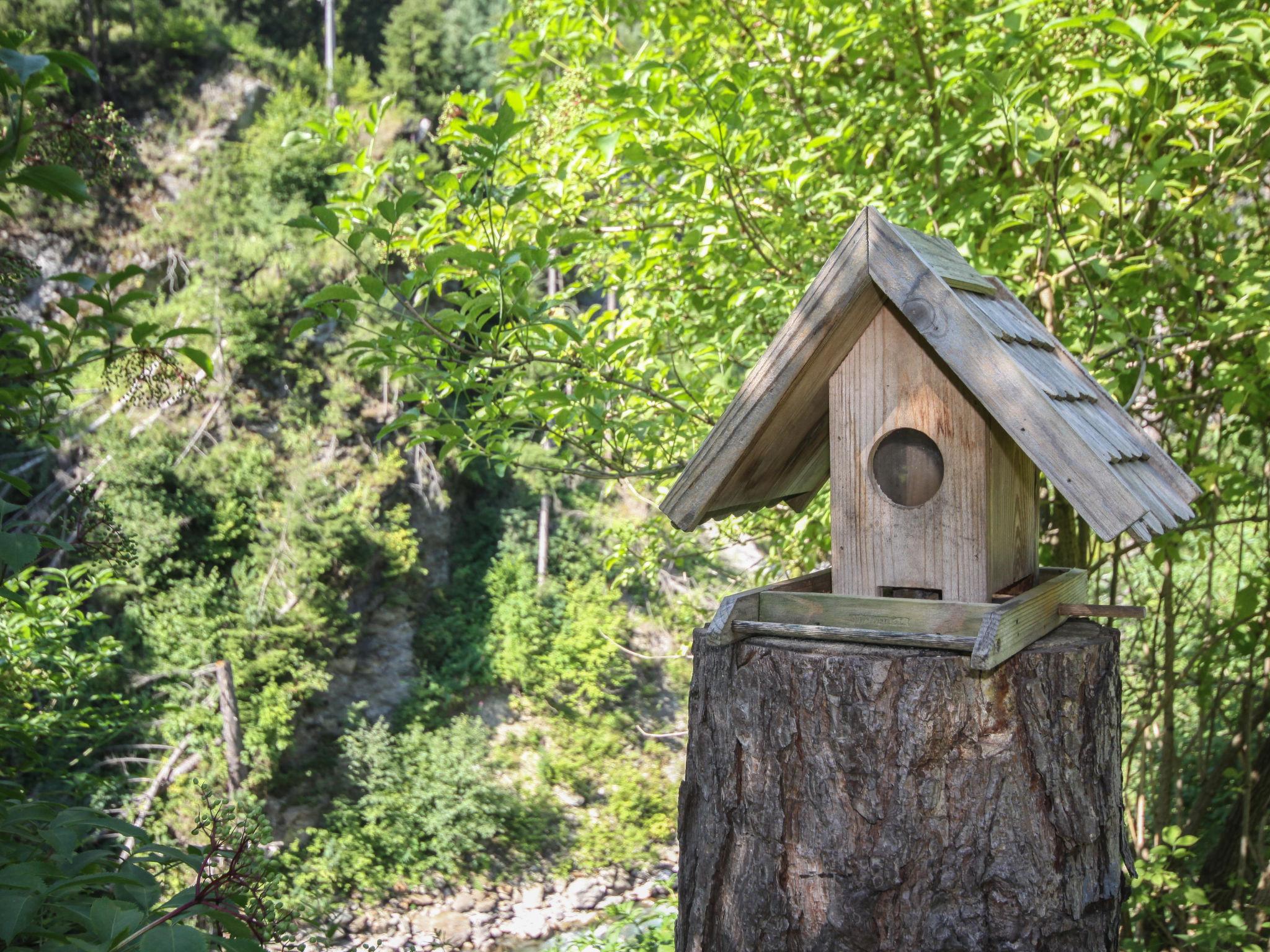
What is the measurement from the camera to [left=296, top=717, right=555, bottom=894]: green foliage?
33.3 feet

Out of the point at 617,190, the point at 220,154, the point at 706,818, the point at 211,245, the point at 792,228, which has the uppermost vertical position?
the point at 220,154

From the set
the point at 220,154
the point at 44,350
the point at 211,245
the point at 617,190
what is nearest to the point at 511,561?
the point at 211,245

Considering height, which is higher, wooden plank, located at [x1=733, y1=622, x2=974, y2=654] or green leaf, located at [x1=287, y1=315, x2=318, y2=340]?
green leaf, located at [x1=287, y1=315, x2=318, y2=340]

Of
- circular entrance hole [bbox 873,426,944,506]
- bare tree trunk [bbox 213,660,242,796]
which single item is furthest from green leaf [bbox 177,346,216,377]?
bare tree trunk [bbox 213,660,242,796]

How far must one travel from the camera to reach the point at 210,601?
35.3ft

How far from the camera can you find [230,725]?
29.3ft

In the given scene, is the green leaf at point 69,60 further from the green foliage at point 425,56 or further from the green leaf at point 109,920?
the green foliage at point 425,56

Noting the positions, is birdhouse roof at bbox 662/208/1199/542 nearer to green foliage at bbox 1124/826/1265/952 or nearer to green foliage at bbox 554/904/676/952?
green foliage at bbox 1124/826/1265/952

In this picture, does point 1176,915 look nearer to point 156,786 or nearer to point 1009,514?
point 1009,514

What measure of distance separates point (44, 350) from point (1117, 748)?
6.91 ft

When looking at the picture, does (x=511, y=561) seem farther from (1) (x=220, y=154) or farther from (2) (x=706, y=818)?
(2) (x=706, y=818)

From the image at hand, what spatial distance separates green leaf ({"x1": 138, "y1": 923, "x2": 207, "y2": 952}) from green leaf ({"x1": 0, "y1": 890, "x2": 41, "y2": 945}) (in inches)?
7.1

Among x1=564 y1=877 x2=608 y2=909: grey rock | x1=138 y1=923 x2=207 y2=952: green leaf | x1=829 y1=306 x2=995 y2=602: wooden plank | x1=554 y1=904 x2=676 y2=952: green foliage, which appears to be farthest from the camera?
x1=564 y1=877 x2=608 y2=909: grey rock

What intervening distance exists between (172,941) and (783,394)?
3.97ft
